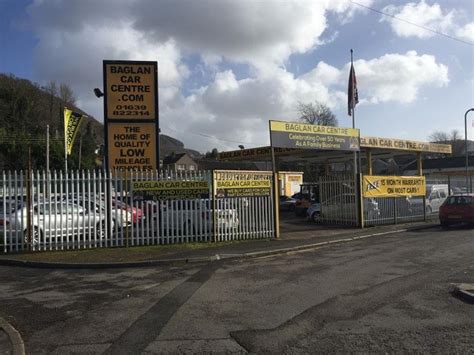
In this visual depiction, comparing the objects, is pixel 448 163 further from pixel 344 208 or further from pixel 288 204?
pixel 344 208

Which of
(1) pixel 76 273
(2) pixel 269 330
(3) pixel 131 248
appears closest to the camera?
(2) pixel 269 330

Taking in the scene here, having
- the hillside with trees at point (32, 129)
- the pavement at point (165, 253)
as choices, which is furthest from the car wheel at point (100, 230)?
the hillside with trees at point (32, 129)

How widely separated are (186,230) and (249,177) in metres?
2.69

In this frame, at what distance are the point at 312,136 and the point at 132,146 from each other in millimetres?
7554

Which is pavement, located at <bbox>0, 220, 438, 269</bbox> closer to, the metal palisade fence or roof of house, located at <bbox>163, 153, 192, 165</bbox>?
the metal palisade fence

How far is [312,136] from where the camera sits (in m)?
20.2

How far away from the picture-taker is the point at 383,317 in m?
6.87

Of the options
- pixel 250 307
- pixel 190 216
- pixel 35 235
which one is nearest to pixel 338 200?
pixel 190 216

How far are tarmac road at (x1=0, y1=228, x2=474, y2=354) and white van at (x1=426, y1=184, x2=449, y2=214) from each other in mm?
14756

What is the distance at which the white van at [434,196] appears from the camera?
1041 inches

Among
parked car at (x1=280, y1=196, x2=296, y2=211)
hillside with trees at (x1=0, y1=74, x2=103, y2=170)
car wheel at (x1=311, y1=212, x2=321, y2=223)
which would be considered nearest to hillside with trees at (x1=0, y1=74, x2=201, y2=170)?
hillside with trees at (x1=0, y1=74, x2=103, y2=170)

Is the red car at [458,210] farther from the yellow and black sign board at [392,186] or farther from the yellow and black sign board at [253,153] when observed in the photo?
the yellow and black sign board at [253,153]

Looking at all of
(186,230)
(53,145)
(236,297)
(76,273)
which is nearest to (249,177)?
(186,230)

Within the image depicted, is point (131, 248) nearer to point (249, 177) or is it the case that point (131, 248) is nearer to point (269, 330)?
point (249, 177)
